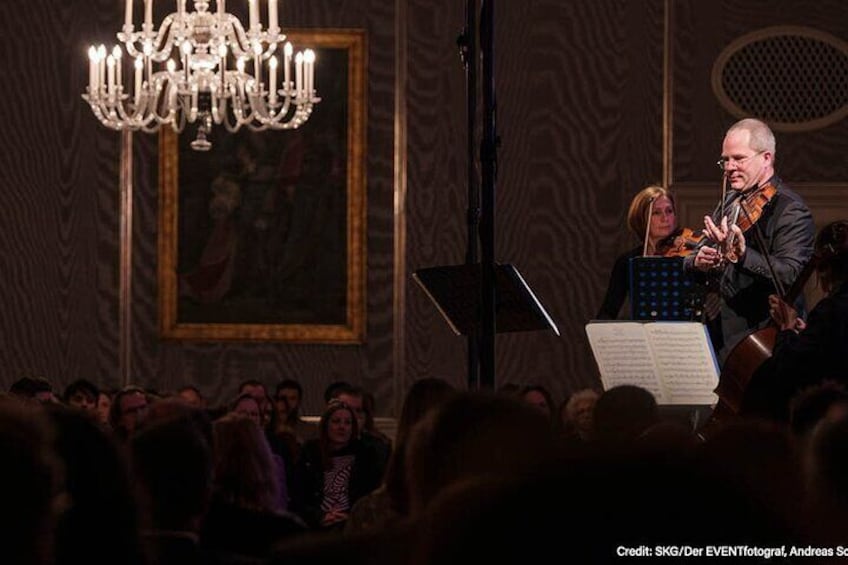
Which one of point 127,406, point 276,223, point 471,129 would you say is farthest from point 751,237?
point 276,223

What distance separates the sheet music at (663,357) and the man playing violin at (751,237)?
1.02 feet

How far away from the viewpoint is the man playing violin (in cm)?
609

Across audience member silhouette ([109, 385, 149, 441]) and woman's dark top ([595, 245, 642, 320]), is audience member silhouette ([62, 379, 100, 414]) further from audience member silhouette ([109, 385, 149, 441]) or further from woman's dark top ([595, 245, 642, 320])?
woman's dark top ([595, 245, 642, 320])

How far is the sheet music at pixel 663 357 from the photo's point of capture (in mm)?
5855

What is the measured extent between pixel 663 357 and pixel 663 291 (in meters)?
0.58

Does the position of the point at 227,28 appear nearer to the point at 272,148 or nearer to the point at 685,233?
the point at 272,148

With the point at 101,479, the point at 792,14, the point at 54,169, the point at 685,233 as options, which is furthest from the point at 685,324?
the point at 54,169

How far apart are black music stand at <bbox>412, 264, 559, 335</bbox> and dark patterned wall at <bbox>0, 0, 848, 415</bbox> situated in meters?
5.83

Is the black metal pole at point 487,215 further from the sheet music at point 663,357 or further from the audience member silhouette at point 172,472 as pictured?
the audience member silhouette at point 172,472

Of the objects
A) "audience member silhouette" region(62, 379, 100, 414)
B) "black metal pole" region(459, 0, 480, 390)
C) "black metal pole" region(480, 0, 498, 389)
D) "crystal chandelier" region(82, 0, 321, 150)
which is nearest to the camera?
"black metal pole" region(480, 0, 498, 389)

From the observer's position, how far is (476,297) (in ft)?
18.1

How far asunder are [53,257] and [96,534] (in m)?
9.89

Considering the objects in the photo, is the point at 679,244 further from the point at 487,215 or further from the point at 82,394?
the point at 82,394

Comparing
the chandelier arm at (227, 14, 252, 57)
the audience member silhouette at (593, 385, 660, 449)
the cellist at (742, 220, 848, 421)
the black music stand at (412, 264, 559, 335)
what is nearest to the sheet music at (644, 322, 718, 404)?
the black music stand at (412, 264, 559, 335)
